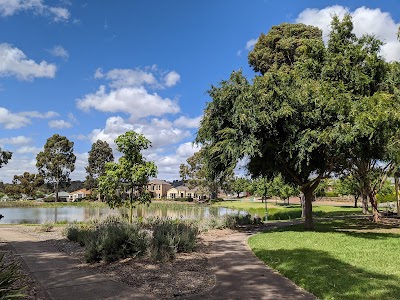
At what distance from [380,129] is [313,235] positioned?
16.6 feet

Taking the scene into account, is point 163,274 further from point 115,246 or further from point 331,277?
point 331,277

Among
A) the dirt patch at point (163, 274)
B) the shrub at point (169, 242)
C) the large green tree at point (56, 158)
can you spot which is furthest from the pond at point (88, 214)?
the large green tree at point (56, 158)

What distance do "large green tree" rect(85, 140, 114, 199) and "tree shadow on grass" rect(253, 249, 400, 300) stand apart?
262 feet

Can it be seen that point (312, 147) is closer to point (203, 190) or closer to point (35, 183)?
point (203, 190)

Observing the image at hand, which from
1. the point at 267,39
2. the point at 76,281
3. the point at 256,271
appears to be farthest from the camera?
the point at 267,39

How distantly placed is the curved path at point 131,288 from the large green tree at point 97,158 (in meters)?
77.5

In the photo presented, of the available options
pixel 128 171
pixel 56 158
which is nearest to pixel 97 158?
pixel 56 158

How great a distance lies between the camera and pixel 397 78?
17.8 metres

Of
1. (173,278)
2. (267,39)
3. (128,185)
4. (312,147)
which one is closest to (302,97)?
(312,147)

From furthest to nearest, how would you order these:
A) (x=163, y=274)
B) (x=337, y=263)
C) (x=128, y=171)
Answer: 1. (x=128, y=171)
2. (x=337, y=263)
3. (x=163, y=274)

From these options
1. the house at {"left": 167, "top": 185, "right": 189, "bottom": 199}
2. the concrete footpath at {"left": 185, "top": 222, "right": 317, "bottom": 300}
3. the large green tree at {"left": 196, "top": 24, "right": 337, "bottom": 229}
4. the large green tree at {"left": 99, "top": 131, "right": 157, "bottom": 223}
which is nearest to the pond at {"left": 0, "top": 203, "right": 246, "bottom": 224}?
the large green tree at {"left": 99, "top": 131, "right": 157, "bottom": 223}

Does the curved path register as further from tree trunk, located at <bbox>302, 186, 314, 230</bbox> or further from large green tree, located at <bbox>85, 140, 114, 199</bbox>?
large green tree, located at <bbox>85, 140, 114, 199</bbox>

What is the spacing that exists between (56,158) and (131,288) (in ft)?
251

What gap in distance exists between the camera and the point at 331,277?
745 cm
